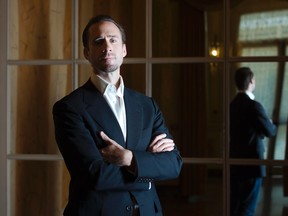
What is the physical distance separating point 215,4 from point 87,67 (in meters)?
0.60

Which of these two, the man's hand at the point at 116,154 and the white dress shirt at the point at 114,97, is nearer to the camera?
the man's hand at the point at 116,154

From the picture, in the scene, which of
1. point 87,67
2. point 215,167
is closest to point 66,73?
point 87,67

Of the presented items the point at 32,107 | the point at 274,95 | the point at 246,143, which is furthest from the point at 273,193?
the point at 32,107

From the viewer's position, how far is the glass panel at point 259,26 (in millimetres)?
1954

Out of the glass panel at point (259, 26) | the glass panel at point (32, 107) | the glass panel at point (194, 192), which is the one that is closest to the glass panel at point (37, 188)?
the glass panel at point (32, 107)

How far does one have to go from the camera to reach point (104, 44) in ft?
4.87

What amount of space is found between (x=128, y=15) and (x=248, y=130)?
0.70 metres

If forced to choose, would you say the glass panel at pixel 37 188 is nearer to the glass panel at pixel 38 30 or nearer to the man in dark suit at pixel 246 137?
the glass panel at pixel 38 30

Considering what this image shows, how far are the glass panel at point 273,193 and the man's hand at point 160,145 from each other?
592 millimetres

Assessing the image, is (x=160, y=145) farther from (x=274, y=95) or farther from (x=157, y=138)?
(x=274, y=95)

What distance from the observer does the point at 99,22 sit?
1506 millimetres

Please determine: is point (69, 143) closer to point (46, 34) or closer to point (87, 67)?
point (87, 67)

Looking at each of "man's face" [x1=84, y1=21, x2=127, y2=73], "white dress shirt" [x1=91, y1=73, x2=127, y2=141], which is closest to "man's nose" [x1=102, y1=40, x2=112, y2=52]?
"man's face" [x1=84, y1=21, x2=127, y2=73]

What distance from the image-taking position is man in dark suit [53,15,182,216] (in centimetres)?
141
